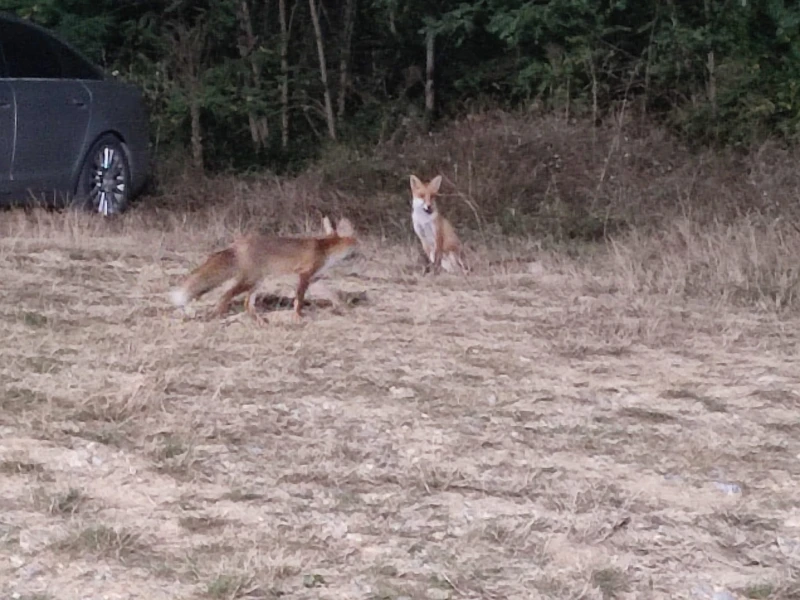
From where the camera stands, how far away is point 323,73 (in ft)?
50.0

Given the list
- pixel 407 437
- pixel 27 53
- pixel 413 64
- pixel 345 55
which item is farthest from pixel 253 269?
pixel 413 64

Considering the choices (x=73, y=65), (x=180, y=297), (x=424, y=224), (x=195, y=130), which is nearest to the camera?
(x=180, y=297)

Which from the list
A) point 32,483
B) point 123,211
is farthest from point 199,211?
point 32,483

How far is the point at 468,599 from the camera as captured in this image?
3490 mm

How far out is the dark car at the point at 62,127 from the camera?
9.41 m

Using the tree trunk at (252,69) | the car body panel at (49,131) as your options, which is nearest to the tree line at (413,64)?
the tree trunk at (252,69)

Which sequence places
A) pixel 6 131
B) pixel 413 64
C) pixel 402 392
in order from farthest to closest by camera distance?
pixel 413 64 < pixel 6 131 < pixel 402 392

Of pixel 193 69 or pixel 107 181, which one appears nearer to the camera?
pixel 107 181

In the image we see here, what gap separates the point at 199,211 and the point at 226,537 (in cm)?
779

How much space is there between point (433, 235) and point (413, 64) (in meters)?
8.13

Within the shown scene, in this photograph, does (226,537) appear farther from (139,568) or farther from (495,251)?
(495,251)

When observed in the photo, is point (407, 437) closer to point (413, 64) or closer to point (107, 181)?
point (107, 181)

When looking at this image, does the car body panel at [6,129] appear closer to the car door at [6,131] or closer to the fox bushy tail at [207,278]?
the car door at [6,131]

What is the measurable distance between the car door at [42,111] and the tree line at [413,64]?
401 cm
